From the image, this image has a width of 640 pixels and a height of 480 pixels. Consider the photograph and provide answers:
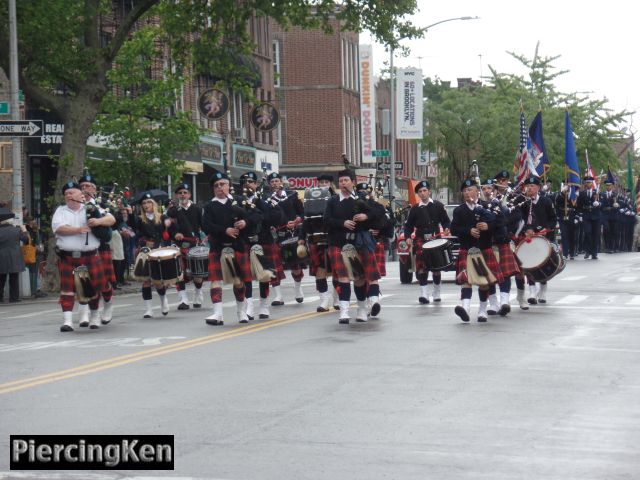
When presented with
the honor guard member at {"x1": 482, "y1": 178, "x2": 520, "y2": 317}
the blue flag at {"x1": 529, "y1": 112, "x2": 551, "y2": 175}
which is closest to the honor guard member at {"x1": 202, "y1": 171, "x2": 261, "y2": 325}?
the honor guard member at {"x1": 482, "y1": 178, "x2": 520, "y2": 317}

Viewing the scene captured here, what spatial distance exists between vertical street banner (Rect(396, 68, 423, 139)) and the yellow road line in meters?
45.2

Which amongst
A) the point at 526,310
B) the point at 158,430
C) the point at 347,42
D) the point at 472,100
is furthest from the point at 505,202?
the point at 347,42

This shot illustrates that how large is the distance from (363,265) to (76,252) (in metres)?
3.59

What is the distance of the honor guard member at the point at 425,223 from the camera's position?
2223 cm

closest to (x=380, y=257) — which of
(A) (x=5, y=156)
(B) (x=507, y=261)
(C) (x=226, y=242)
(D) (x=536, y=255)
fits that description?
(B) (x=507, y=261)

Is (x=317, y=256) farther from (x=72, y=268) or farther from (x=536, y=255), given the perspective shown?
(x=72, y=268)

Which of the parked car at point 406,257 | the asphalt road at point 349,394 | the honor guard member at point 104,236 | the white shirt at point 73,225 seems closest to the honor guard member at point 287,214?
the parked car at point 406,257

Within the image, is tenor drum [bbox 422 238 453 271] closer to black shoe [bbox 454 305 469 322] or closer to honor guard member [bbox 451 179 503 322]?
honor guard member [bbox 451 179 503 322]

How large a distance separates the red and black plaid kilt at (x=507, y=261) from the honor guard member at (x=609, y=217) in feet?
87.0

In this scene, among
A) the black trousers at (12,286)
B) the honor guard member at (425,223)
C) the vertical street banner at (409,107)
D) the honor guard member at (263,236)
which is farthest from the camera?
the vertical street banner at (409,107)

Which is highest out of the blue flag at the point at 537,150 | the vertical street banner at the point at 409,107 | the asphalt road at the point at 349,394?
the vertical street banner at the point at 409,107

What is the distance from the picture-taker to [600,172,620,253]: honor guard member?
45.4 metres

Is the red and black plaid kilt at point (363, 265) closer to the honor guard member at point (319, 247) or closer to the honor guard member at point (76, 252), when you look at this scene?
the honor guard member at point (319, 247)

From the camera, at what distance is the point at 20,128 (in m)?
27.4
